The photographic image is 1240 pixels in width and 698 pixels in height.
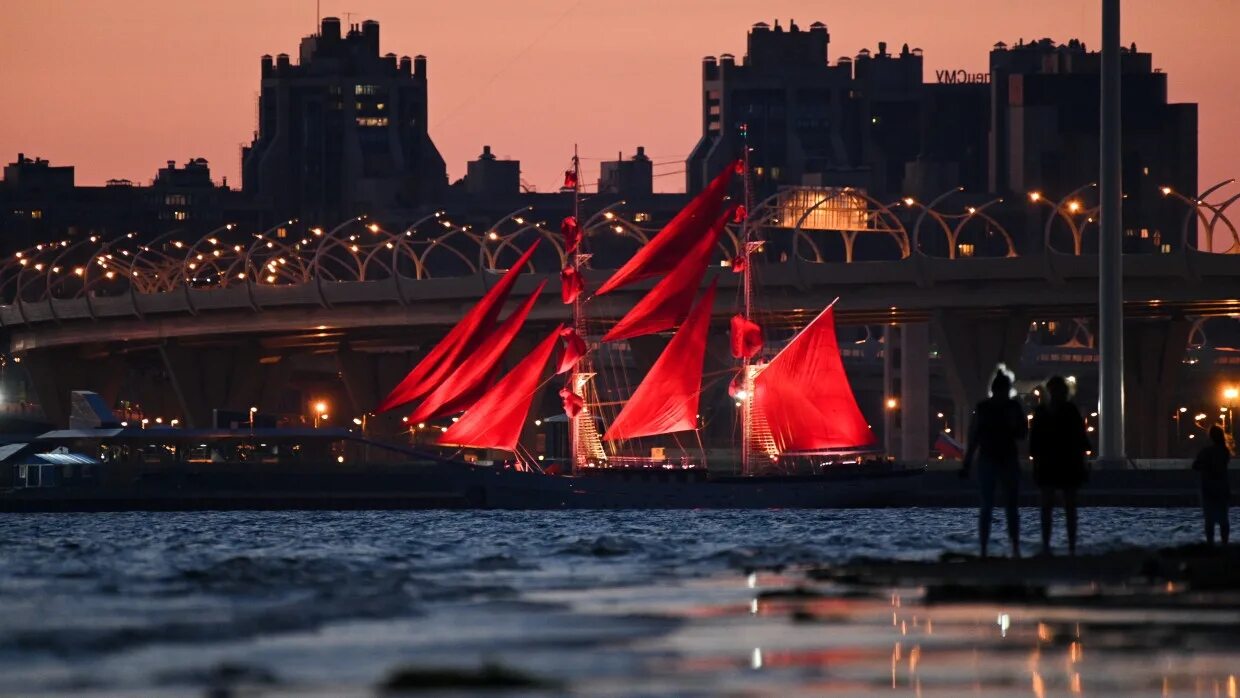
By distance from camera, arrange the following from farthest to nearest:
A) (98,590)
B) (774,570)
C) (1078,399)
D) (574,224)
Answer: (1078,399) < (574,224) < (774,570) < (98,590)

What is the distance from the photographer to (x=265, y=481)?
85.6 m

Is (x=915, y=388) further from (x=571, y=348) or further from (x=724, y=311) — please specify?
(x=571, y=348)

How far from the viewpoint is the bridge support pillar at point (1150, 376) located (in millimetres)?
112438

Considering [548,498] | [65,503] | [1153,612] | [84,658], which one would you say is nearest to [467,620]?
[84,658]

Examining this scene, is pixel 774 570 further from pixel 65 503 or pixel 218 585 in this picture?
pixel 65 503

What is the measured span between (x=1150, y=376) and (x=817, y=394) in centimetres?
4489

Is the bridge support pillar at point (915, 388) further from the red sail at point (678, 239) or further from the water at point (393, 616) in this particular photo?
the water at point (393, 616)

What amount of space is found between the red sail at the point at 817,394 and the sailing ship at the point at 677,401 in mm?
30

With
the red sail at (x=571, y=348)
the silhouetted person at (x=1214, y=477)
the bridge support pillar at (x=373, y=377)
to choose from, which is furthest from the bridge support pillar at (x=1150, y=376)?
the silhouetted person at (x=1214, y=477)

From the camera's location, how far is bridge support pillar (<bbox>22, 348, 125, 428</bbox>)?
157000mm

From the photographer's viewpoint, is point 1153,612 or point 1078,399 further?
point 1078,399

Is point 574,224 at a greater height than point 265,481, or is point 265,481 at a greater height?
point 574,224

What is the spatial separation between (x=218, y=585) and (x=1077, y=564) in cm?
757

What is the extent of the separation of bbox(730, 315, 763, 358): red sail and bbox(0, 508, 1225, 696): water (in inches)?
1963
